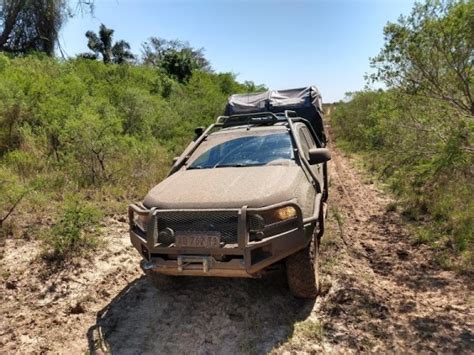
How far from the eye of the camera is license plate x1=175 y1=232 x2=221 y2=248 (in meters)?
3.22

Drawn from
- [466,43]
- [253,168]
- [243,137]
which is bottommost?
[253,168]

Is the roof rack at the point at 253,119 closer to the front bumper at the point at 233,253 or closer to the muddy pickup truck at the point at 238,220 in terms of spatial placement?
the muddy pickup truck at the point at 238,220

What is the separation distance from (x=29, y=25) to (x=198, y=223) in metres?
17.3

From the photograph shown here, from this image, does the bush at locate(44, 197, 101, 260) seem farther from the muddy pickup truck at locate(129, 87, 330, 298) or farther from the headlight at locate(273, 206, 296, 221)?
the headlight at locate(273, 206, 296, 221)

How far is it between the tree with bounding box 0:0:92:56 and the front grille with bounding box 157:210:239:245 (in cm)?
1260

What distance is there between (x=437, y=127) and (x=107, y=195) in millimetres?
5886

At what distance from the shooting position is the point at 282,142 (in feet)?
15.4

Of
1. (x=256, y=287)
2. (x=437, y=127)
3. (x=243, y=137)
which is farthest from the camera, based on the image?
(x=437, y=127)

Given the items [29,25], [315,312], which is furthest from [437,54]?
[29,25]

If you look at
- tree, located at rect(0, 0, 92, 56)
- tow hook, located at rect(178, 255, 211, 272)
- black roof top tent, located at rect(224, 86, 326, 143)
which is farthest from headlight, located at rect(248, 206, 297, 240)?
tree, located at rect(0, 0, 92, 56)

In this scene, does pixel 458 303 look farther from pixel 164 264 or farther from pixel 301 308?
pixel 164 264

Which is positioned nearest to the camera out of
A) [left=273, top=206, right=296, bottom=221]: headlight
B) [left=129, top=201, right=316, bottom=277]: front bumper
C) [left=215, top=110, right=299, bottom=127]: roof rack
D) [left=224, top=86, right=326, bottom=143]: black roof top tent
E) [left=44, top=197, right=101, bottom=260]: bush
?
[left=129, top=201, right=316, bottom=277]: front bumper

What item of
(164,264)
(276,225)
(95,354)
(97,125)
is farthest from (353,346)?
→ (97,125)

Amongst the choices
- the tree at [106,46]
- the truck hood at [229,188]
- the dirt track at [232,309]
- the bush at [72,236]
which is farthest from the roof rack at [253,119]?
the tree at [106,46]
